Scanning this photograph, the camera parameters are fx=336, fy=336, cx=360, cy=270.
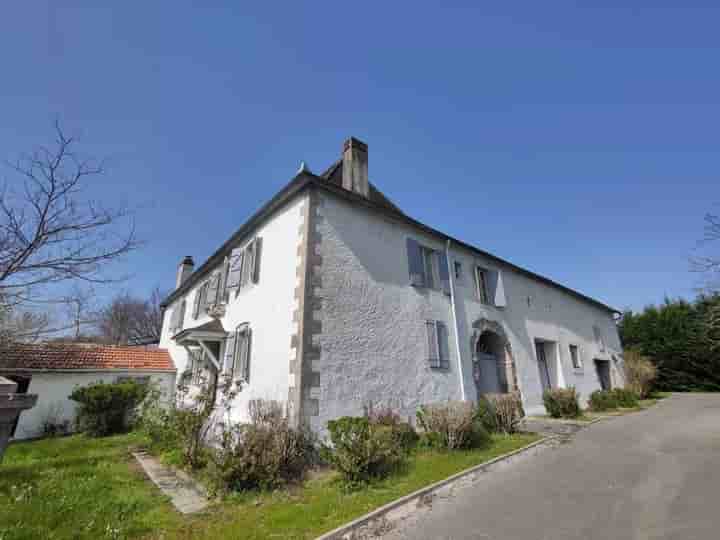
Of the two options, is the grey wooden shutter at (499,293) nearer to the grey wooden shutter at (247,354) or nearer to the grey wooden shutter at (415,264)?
→ the grey wooden shutter at (415,264)

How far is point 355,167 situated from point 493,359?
27.0 ft

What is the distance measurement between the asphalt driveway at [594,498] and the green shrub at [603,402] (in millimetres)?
6254

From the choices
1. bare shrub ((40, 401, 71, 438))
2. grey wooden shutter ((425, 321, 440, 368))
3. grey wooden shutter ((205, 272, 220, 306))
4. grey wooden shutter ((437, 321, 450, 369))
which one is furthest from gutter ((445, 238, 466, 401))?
bare shrub ((40, 401, 71, 438))

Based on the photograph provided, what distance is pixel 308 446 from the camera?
6348 mm

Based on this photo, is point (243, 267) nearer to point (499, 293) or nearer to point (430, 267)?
point (430, 267)

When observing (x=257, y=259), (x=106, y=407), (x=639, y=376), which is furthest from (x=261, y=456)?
(x=639, y=376)

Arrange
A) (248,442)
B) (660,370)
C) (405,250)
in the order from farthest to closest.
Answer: (660,370) → (405,250) → (248,442)

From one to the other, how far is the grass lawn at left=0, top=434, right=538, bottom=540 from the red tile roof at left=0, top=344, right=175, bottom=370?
23.1ft

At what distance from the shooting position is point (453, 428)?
7297 millimetres

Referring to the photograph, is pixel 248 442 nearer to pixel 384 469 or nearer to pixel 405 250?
pixel 384 469

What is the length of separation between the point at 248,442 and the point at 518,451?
550 cm

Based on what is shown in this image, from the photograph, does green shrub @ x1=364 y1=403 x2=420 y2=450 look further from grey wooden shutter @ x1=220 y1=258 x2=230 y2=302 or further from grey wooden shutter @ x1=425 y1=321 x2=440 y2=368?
grey wooden shutter @ x1=220 y1=258 x2=230 y2=302

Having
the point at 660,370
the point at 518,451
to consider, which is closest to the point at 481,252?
the point at 518,451

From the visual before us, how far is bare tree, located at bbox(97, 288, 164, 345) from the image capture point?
32000 millimetres
